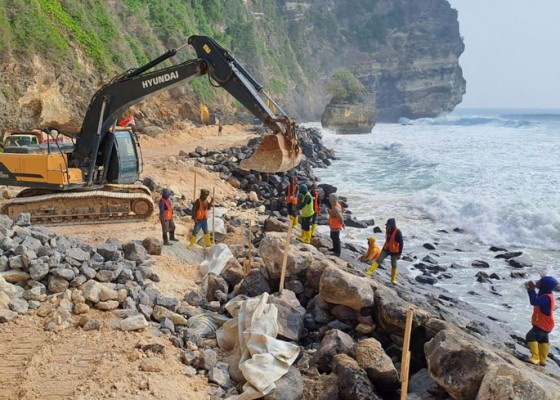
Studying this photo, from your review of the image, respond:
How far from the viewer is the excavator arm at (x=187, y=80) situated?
873 centimetres

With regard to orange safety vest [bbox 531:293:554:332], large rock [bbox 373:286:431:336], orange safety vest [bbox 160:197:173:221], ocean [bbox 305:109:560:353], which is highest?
orange safety vest [bbox 160:197:173:221]

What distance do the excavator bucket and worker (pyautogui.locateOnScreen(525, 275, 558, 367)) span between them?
13.9ft

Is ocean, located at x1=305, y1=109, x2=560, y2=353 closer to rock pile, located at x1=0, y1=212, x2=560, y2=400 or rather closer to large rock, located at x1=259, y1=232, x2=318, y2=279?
rock pile, located at x1=0, y1=212, x2=560, y2=400

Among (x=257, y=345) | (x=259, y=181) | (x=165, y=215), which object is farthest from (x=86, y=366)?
(x=259, y=181)

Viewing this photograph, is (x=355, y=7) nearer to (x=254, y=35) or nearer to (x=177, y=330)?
(x=254, y=35)

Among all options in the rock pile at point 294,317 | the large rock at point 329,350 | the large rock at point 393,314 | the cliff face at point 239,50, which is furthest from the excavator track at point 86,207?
the cliff face at point 239,50

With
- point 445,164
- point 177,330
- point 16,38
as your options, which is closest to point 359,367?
point 177,330

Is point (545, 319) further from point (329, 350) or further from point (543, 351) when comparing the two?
point (329, 350)

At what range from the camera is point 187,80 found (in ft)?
34.9

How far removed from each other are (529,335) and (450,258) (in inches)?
278

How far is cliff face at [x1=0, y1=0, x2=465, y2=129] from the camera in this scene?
68.7ft

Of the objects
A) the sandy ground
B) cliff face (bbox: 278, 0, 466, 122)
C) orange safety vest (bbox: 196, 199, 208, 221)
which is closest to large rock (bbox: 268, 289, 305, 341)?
the sandy ground

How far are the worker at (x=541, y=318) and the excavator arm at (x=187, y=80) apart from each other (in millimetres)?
4322

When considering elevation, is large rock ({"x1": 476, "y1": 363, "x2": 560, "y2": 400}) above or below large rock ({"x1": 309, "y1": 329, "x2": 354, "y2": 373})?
above
